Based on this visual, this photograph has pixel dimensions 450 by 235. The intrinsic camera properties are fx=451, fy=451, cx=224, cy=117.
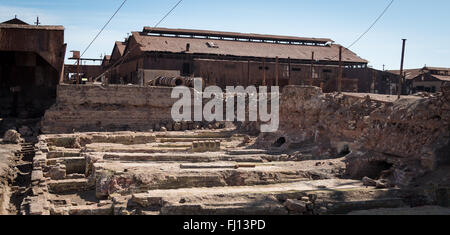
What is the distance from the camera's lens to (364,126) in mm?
14586

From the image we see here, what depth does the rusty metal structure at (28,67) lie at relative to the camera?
22.0 meters

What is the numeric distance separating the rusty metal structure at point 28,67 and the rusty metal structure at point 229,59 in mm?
5209

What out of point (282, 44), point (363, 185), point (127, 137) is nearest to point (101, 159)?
point (127, 137)

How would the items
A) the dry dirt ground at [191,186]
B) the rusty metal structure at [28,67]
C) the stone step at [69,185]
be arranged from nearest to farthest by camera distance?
the dry dirt ground at [191,186] → the stone step at [69,185] → the rusty metal structure at [28,67]

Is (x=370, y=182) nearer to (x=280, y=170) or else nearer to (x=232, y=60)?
(x=280, y=170)

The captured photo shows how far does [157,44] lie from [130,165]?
59.9 ft

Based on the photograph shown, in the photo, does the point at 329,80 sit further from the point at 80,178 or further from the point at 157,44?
the point at 80,178

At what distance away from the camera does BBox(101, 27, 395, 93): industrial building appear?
28953 millimetres

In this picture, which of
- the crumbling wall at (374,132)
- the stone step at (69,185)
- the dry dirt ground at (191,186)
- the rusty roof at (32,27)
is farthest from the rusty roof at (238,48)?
the stone step at (69,185)

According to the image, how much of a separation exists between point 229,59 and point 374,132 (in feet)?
59.9

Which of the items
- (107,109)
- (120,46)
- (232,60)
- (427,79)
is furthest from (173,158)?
(427,79)

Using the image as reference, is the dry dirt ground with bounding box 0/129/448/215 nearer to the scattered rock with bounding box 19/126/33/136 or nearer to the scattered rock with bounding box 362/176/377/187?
the scattered rock with bounding box 362/176/377/187

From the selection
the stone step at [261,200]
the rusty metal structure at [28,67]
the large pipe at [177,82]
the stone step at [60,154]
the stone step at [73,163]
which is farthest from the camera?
the large pipe at [177,82]

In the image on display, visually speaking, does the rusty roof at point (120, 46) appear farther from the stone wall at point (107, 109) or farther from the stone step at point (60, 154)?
the stone step at point (60, 154)
